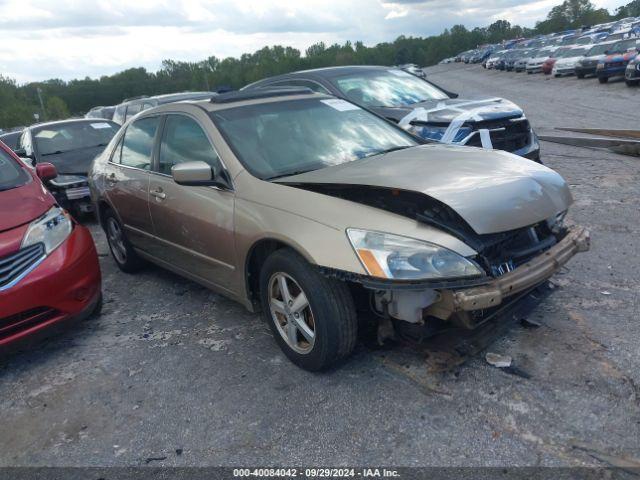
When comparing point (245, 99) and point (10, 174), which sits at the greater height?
point (245, 99)

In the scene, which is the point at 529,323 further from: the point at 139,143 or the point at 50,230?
the point at 139,143

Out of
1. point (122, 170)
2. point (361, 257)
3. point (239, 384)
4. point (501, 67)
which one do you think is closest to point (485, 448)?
point (361, 257)

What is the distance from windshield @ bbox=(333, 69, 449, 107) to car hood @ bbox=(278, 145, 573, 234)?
382cm

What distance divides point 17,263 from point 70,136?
250 inches

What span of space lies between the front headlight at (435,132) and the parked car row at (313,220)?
1954 mm

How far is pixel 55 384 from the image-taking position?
354 cm

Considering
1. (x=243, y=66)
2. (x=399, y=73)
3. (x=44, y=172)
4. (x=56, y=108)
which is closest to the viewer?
(x=44, y=172)

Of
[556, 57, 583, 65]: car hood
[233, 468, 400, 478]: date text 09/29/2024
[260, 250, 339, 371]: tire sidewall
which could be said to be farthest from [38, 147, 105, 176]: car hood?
[556, 57, 583, 65]: car hood

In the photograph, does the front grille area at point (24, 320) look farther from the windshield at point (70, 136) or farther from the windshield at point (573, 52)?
the windshield at point (573, 52)

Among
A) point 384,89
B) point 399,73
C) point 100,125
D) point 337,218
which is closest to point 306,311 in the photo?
point 337,218

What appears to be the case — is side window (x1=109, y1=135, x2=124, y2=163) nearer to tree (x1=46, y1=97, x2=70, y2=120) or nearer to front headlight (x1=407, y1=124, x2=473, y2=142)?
front headlight (x1=407, y1=124, x2=473, y2=142)

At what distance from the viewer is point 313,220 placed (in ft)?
9.87

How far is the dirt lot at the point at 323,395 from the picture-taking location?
2.58m

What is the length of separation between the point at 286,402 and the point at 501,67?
43.0 meters
